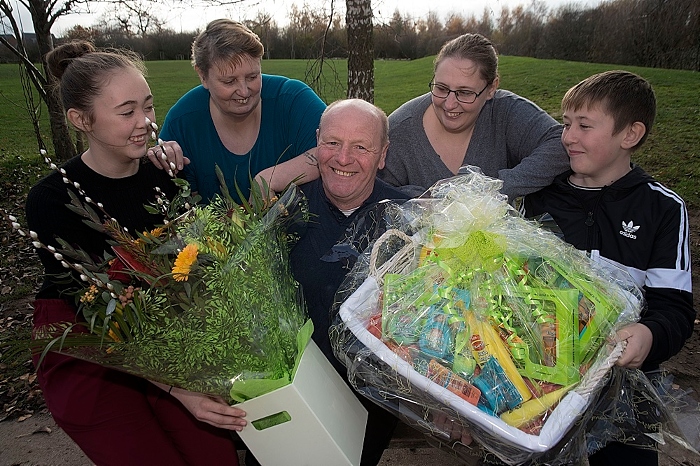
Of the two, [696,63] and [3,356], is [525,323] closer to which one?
[3,356]

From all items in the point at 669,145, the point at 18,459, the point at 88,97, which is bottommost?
the point at 18,459

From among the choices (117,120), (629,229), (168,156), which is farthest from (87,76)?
(629,229)

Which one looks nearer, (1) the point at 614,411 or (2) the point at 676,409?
(1) the point at 614,411

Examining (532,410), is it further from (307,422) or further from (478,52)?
(478,52)

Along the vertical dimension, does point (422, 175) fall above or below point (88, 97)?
below

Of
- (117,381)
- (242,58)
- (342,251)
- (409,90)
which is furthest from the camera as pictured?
(409,90)

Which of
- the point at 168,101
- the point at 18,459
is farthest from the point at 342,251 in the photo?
the point at 168,101

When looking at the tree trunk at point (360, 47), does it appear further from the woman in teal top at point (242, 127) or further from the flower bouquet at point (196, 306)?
the flower bouquet at point (196, 306)

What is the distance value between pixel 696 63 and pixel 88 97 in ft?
78.6

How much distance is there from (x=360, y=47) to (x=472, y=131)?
98.6 inches

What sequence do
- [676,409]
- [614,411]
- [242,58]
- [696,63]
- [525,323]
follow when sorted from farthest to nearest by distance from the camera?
[696,63] → [242,58] → [676,409] → [614,411] → [525,323]

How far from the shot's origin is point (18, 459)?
9.89 ft

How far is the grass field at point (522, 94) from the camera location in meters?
8.21

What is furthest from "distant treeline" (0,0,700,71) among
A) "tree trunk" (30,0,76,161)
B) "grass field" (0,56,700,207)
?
"tree trunk" (30,0,76,161)
